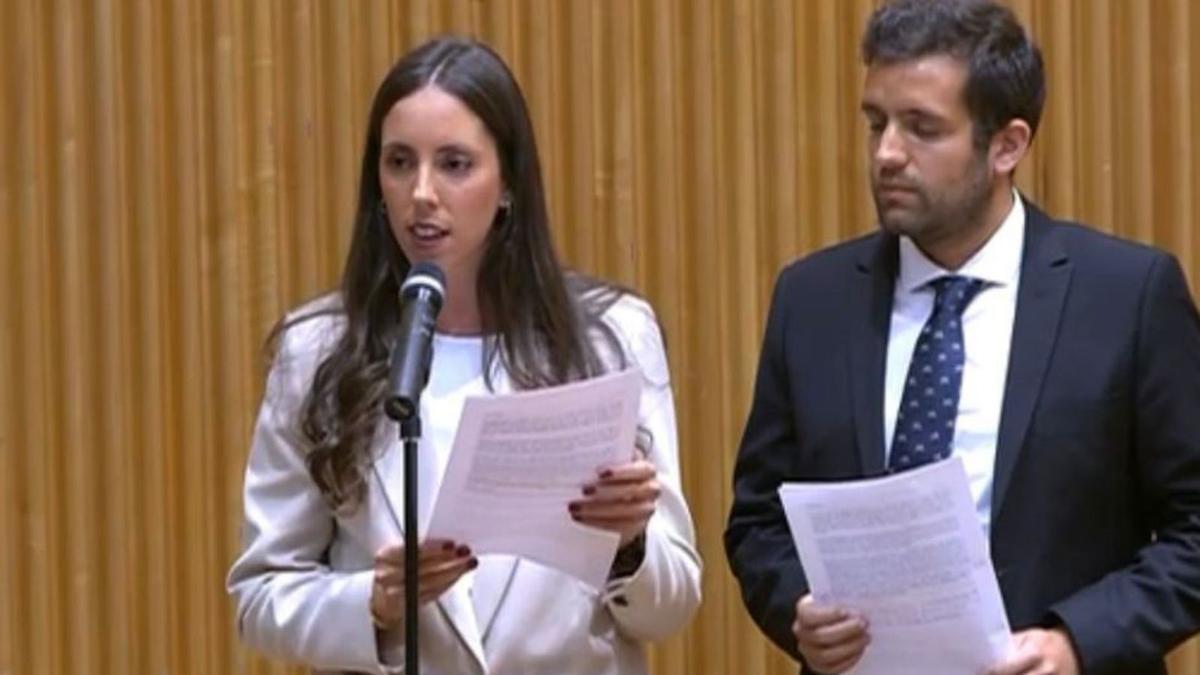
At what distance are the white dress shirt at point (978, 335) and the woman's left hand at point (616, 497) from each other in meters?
0.35

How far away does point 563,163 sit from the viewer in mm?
4352

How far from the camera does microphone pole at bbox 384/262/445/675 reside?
2428 millimetres

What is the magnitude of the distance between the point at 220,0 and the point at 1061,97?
1.49m

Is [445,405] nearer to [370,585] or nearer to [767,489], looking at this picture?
[370,585]

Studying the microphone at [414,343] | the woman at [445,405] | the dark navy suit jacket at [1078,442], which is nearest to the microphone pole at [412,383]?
the microphone at [414,343]

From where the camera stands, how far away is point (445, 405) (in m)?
2.95

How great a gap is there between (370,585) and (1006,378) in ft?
2.61

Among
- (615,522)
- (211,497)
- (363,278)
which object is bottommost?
(211,497)

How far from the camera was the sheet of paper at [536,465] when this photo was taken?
2.67 metres

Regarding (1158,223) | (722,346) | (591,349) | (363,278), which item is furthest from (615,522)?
(1158,223)

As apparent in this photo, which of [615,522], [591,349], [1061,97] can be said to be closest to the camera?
[615,522]

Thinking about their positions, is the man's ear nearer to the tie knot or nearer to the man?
the man

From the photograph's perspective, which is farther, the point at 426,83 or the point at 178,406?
the point at 178,406

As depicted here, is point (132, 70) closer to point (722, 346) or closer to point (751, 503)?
point (722, 346)
